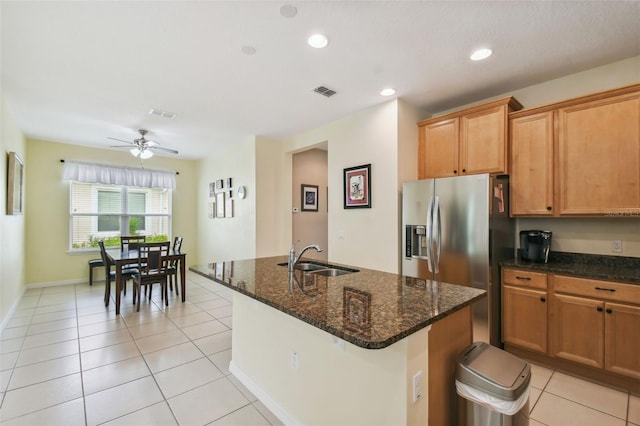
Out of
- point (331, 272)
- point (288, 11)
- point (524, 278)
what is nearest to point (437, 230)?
point (524, 278)

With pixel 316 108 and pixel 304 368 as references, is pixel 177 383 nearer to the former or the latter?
pixel 304 368

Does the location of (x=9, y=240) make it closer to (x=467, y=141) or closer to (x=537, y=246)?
(x=467, y=141)

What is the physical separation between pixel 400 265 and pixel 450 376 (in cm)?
179

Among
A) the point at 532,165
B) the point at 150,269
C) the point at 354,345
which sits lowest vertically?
the point at 150,269

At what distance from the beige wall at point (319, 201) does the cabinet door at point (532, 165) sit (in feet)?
10.3

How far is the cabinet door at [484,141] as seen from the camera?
2.82 meters

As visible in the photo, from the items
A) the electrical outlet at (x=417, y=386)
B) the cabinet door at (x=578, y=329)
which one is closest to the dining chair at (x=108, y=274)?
the electrical outlet at (x=417, y=386)

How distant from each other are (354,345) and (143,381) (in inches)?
76.1

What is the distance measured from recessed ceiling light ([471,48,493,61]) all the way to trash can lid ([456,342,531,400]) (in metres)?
2.24

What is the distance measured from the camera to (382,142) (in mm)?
3416

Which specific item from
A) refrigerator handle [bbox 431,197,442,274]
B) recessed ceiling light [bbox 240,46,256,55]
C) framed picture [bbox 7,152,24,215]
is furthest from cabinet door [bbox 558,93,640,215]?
framed picture [bbox 7,152,24,215]

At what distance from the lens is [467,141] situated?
304cm

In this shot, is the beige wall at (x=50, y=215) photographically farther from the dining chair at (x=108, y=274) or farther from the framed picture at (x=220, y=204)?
the framed picture at (x=220, y=204)

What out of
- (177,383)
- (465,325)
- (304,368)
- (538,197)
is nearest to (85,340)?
(177,383)
